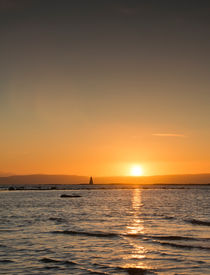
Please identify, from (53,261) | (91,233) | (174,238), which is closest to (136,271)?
(53,261)

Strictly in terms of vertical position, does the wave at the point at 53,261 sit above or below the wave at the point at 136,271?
above

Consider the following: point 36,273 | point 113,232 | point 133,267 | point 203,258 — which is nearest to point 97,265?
point 133,267

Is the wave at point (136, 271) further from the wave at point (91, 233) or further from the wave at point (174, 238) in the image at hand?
the wave at point (91, 233)

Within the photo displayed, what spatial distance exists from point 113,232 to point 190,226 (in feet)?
28.9

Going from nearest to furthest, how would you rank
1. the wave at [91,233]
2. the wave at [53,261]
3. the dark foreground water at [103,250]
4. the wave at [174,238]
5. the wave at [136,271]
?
the wave at [136,271] → the dark foreground water at [103,250] → the wave at [53,261] → the wave at [174,238] → the wave at [91,233]

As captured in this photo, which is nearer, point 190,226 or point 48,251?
point 48,251

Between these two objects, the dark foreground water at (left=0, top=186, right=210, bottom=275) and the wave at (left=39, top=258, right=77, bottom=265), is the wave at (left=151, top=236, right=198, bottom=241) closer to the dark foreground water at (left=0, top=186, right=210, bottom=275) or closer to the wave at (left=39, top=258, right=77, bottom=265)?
the dark foreground water at (left=0, top=186, right=210, bottom=275)

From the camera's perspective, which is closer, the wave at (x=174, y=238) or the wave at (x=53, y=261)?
the wave at (x=53, y=261)

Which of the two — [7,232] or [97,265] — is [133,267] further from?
[7,232]

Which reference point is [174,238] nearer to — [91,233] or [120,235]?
[120,235]

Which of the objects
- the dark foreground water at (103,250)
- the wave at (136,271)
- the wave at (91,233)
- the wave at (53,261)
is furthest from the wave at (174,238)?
the wave at (53,261)

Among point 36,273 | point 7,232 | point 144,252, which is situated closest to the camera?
point 36,273

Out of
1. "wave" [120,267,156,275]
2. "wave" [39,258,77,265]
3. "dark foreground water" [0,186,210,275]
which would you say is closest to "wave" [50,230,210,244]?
"dark foreground water" [0,186,210,275]

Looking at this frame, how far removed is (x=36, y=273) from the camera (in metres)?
15.6
